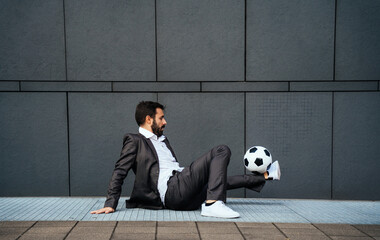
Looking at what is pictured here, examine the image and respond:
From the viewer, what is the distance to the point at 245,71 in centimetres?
468

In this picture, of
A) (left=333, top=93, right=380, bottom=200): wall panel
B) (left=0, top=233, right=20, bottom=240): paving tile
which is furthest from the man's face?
(left=333, top=93, right=380, bottom=200): wall panel

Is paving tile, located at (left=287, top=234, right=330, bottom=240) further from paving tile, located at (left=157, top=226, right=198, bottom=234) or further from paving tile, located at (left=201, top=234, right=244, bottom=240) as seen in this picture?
paving tile, located at (left=157, top=226, right=198, bottom=234)

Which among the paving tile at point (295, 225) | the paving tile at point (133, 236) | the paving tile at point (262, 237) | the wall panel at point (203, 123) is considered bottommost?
the paving tile at point (295, 225)

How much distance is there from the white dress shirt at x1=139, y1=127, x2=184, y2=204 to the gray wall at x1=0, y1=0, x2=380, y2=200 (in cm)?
86

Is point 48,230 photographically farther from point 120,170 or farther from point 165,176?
point 165,176

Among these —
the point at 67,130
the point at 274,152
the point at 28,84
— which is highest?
the point at 28,84

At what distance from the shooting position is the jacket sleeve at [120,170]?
11.5 feet

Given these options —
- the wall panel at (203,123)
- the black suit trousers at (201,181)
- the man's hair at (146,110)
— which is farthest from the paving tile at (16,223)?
the wall panel at (203,123)

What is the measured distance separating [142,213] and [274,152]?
7.16 ft

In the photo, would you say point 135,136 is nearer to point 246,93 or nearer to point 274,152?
point 246,93

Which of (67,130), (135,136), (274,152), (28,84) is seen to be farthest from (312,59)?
(28,84)

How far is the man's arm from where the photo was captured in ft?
11.5

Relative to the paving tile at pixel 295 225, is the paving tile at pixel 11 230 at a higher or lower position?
higher

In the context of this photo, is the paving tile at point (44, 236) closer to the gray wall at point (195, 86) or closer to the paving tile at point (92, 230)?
the paving tile at point (92, 230)
